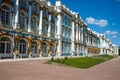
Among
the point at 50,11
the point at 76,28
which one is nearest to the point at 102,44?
the point at 76,28

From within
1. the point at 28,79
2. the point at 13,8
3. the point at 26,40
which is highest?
the point at 13,8

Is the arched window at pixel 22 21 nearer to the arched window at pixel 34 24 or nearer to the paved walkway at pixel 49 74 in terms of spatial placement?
the arched window at pixel 34 24

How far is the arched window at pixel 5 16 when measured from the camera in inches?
1088

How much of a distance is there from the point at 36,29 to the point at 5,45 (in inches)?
418

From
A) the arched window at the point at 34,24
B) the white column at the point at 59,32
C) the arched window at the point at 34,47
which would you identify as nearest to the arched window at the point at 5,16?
the arched window at the point at 34,24

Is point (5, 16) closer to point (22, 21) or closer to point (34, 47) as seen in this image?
point (22, 21)

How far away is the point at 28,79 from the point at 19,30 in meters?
20.2

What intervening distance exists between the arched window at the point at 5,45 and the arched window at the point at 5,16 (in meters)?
2.34

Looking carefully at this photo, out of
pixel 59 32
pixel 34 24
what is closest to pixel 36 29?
pixel 34 24

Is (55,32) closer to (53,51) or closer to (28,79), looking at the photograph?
(53,51)

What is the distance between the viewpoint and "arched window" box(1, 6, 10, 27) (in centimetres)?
2762

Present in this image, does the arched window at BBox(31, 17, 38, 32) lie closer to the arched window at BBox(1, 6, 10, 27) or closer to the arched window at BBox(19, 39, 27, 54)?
the arched window at BBox(19, 39, 27, 54)

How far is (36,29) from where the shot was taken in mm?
37250

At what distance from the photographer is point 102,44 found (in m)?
A: 120
